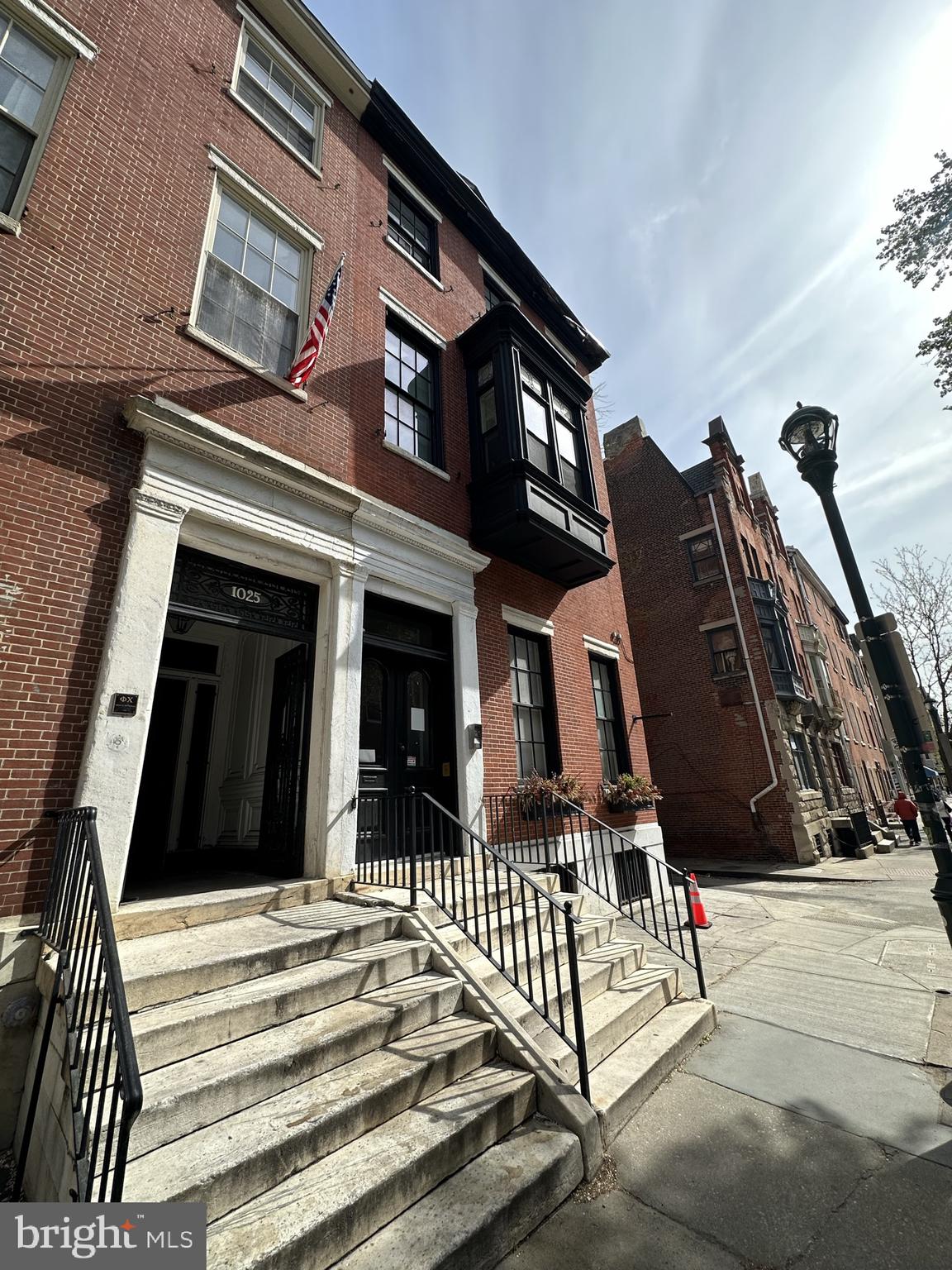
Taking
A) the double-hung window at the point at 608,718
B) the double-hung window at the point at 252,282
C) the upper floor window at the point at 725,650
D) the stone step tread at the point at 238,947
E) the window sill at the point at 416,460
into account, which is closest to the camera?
the stone step tread at the point at 238,947

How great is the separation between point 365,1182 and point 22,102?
29.4ft

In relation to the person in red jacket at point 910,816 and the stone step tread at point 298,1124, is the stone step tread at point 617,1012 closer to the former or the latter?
the stone step tread at point 298,1124

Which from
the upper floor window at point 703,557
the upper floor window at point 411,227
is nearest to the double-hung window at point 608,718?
the upper floor window at point 411,227

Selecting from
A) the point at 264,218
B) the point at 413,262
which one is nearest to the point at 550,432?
the point at 413,262

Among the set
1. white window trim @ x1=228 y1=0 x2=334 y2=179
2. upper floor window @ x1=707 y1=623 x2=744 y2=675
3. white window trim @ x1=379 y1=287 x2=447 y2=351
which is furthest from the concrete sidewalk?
white window trim @ x1=228 y1=0 x2=334 y2=179

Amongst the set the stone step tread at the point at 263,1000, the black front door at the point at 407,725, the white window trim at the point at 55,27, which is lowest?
the stone step tread at the point at 263,1000

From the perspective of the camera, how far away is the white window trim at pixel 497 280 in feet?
36.8

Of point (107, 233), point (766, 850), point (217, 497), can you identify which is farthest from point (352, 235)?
point (766, 850)

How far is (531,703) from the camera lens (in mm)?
8766

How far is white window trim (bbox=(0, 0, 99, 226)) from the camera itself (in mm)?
5062

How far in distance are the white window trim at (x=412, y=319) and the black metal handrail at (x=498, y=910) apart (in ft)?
23.5

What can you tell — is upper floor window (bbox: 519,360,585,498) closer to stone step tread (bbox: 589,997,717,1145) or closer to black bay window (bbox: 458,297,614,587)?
black bay window (bbox: 458,297,614,587)

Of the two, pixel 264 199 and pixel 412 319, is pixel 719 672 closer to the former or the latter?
pixel 412 319

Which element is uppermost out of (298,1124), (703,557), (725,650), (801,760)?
(703,557)
